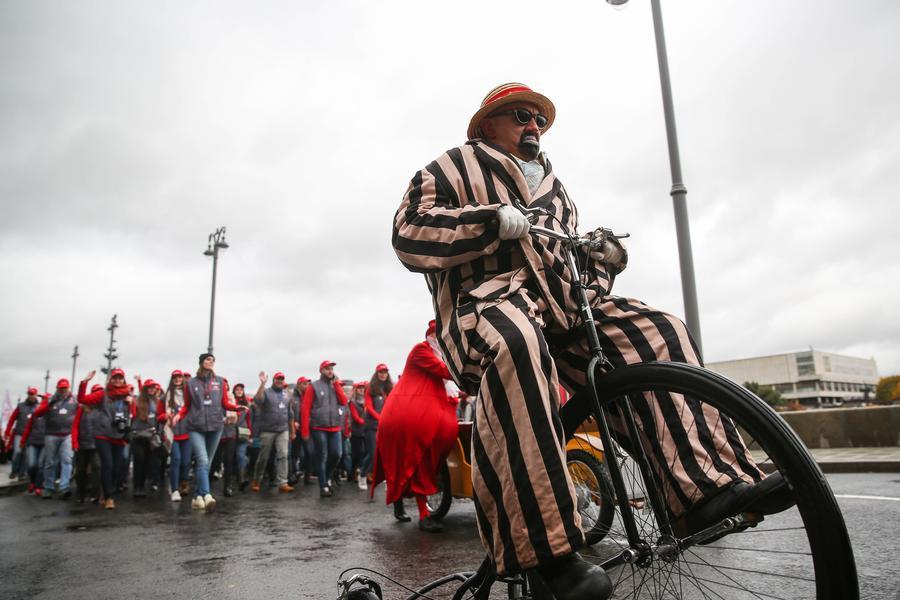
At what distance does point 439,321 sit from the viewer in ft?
8.06

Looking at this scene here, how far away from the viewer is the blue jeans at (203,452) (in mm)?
8895

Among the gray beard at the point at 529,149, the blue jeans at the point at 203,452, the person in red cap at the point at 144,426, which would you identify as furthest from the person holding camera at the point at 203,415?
the gray beard at the point at 529,149

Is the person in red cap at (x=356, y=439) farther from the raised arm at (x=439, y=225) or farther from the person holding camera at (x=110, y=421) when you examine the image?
the raised arm at (x=439, y=225)

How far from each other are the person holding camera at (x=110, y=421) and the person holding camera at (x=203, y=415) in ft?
4.41

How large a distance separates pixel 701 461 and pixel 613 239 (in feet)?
2.96

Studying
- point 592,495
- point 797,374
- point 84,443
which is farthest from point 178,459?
point 797,374

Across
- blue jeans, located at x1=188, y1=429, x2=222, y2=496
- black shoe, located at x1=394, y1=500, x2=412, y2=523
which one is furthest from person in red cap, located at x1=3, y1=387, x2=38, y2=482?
black shoe, located at x1=394, y1=500, x2=412, y2=523

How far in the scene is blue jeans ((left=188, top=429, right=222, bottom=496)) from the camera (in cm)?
890

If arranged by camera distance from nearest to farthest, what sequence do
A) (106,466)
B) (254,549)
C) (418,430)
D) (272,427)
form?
(254,549) < (418,430) < (106,466) < (272,427)

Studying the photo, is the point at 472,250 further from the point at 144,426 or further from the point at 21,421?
the point at 21,421

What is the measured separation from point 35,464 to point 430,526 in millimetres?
11099

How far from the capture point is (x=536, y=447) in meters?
1.94

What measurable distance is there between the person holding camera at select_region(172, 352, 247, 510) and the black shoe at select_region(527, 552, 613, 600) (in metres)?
8.06

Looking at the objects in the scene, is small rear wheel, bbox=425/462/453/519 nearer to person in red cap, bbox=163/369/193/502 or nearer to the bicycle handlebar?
the bicycle handlebar
